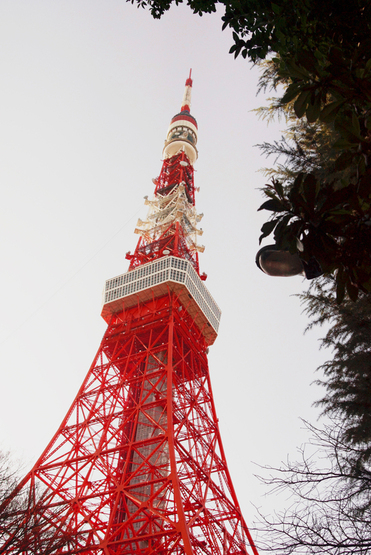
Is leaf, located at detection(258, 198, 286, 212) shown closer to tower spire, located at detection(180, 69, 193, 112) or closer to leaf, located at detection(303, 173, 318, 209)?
leaf, located at detection(303, 173, 318, 209)

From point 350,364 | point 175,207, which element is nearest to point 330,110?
point 350,364

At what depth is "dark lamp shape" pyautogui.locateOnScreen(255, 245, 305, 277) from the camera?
332 centimetres

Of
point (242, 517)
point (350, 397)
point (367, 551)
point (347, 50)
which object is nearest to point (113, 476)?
point (242, 517)

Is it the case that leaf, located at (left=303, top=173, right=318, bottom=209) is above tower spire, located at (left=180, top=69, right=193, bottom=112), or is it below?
below

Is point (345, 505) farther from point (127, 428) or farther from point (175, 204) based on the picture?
point (175, 204)

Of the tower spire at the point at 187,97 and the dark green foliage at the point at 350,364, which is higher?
the tower spire at the point at 187,97

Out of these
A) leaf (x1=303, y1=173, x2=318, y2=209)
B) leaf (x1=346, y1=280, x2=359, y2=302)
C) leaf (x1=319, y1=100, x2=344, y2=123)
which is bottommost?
leaf (x1=346, y1=280, x2=359, y2=302)

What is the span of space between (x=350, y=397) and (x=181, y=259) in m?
23.0

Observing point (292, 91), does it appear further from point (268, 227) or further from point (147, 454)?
point (147, 454)

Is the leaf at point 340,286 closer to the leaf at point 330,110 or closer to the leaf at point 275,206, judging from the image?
the leaf at point 275,206

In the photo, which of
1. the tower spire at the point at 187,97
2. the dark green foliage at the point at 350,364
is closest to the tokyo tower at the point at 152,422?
the dark green foliage at the point at 350,364

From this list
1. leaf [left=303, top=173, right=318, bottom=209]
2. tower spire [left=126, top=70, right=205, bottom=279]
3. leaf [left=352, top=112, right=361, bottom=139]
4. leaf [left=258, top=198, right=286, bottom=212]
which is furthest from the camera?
tower spire [left=126, top=70, right=205, bottom=279]

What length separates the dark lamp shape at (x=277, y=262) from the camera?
3318 mm

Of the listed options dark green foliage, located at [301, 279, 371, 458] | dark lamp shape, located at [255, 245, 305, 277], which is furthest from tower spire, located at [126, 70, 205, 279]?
dark lamp shape, located at [255, 245, 305, 277]
